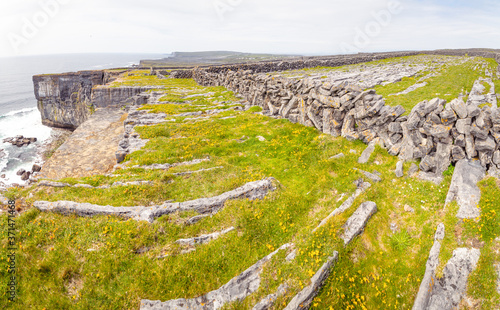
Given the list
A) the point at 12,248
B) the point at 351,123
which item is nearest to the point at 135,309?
the point at 12,248

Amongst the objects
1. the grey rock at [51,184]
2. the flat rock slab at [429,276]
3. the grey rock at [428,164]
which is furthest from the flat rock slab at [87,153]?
the grey rock at [428,164]

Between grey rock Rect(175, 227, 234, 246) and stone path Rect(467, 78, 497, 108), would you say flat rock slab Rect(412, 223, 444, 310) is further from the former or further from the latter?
stone path Rect(467, 78, 497, 108)

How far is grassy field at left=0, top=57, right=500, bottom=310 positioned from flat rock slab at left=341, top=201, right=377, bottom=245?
22 cm

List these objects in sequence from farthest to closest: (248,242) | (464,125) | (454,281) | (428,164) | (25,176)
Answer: (25,176), (428,164), (464,125), (248,242), (454,281)

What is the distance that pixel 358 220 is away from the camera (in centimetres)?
964

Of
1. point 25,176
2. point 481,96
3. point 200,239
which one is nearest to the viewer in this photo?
point 200,239

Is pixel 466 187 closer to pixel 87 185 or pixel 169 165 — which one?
pixel 169 165

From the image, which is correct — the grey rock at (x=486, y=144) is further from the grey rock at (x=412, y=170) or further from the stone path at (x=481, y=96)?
the stone path at (x=481, y=96)

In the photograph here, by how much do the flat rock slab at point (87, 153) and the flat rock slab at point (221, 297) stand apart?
44.4 feet

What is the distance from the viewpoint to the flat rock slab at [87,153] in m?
17.7

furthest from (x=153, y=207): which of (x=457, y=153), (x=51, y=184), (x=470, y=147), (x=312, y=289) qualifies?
(x=470, y=147)

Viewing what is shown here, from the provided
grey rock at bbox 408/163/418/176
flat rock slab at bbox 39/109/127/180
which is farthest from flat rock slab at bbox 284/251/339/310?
flat rock slab at bbox 39/109/127/180

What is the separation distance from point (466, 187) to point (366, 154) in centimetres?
526

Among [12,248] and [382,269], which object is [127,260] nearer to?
[12,248]
